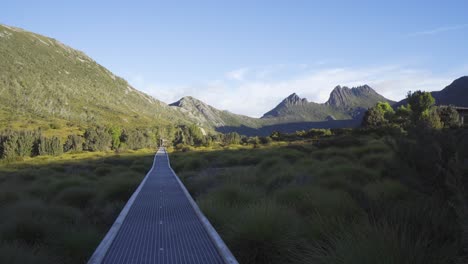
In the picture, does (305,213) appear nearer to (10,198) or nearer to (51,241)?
(51,241)

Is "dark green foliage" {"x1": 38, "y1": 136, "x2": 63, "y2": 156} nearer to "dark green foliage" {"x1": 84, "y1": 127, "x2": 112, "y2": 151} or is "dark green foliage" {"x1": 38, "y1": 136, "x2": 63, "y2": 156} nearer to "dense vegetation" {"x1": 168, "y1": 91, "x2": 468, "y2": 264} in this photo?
"dark green foliage" {"x1": 84, "y1": 127, "x2": 112, "y2": 151}

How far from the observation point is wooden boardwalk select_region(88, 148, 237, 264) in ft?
16.8

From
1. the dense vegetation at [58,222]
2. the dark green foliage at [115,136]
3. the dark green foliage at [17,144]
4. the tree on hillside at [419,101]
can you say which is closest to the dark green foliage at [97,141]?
the dark green foliage at [115,136]

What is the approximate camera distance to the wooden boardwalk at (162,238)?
5.13 meters

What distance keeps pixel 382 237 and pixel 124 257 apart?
3.92 m

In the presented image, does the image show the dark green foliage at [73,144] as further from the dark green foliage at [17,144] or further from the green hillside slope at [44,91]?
the green hillside slope at [44,91]

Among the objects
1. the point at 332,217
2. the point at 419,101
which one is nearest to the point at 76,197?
the point at 332,217

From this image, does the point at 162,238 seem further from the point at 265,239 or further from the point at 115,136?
the point at 115,136

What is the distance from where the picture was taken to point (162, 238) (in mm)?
6246

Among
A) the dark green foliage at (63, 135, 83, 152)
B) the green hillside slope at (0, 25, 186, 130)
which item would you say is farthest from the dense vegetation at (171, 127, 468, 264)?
the green hillside slope at (0, 25, 186, 130)

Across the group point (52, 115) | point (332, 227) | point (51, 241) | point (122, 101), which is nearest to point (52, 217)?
point (51, 241)

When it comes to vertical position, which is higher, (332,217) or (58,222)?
(332,217)

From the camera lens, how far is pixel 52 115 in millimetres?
127000

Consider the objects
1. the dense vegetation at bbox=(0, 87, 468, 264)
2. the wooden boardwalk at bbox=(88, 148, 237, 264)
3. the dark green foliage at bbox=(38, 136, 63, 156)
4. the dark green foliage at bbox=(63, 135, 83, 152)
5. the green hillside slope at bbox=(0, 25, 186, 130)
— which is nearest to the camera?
the dense vegetation at bbox=(0, 87, 468, 264)
